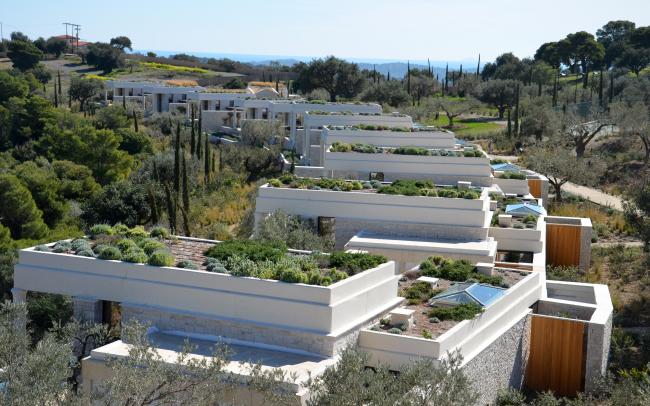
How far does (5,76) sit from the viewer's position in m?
62.9

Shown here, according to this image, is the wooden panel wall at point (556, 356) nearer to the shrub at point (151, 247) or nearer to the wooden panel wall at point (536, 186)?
the shrub at point (151, 247)

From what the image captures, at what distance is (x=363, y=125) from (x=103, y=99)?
40.1m

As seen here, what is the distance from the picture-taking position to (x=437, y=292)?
59.0ft

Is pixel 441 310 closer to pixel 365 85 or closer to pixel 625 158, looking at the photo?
pixel 625 158

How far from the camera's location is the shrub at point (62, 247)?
1706 cm

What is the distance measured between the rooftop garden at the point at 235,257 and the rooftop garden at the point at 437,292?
4.44 feet

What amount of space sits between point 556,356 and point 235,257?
7.99 meters

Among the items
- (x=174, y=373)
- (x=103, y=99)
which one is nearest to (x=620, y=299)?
(x=174, y=373)

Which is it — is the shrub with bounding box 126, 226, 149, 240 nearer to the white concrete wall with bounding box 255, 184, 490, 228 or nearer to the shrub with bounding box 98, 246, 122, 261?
the shrub with bounding box 98, 246, 122, 261

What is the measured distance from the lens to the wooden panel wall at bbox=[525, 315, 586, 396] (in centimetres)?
1803

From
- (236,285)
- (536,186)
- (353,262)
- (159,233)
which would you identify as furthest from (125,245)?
(536,186)

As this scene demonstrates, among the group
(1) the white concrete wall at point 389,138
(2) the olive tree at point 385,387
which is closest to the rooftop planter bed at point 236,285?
(2) the olive tree at point 385,387

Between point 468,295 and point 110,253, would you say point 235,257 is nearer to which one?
point 110,253

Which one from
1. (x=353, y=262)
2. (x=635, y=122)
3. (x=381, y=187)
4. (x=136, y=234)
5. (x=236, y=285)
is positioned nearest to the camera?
(x=236, y=285)
